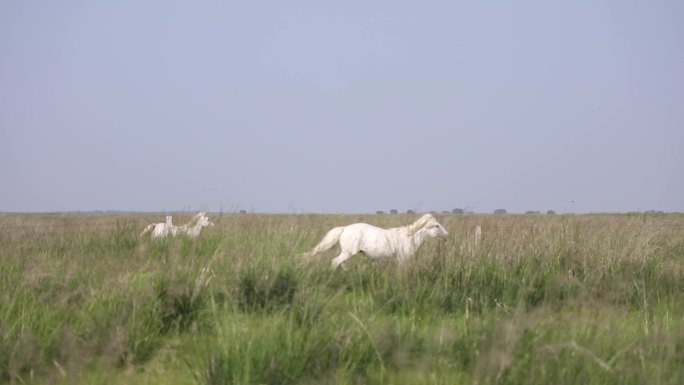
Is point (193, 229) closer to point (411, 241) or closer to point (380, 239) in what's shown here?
point (380, 239)

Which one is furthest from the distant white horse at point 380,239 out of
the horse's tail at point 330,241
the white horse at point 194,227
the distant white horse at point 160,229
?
the distant white horse at point 160,229

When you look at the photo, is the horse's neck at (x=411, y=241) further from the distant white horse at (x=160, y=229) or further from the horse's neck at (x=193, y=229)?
the distant white horse at (x=160, y=229)

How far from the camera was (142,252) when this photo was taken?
7.63m

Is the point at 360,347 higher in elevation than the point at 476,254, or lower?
lower

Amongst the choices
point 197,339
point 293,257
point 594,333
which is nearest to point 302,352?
point 197,339

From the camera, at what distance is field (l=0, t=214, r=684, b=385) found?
3.58 meters

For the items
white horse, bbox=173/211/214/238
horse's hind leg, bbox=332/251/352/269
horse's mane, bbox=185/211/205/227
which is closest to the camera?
horse's hind leg, bbox=332/251/352/269

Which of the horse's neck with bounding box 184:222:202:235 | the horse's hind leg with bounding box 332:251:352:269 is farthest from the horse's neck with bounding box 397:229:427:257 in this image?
the horse's neck with bounding box 184:222:202:235

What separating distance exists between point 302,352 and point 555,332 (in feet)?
5.11

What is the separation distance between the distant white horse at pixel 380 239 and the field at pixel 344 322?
2.18 feet

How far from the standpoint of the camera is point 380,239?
27.6ft

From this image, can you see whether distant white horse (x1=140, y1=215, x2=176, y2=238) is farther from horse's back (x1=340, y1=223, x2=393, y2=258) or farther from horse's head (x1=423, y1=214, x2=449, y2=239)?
horse's head (x1=423, y1=214, x2=449, y2=239)

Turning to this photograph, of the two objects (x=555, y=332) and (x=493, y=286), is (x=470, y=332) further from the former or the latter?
(x=493, y=286)

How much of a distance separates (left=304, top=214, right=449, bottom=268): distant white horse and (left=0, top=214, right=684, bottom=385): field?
66cm
